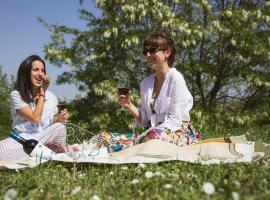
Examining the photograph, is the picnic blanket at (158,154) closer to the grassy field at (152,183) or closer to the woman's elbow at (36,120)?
the grassy field at (152,183)

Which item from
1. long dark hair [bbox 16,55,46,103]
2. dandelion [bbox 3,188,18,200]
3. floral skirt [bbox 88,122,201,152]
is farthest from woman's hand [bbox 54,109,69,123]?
dandelion [bbox 3,188,18,200]

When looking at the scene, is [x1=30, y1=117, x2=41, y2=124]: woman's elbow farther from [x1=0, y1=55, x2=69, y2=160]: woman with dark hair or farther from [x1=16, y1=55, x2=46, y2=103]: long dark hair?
[x1=16, y1=55, x2=46, y2=103]: long dark hair

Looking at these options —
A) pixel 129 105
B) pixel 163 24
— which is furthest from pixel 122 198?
pixel 163 24

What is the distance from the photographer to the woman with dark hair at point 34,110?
531cm

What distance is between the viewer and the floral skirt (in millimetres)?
4898

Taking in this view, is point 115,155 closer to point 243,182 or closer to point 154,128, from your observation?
point 154,128

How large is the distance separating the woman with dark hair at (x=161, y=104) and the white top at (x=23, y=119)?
693 millimetres

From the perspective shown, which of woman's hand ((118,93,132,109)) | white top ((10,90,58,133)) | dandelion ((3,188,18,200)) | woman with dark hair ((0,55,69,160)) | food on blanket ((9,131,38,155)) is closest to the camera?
dandelion ((3,188,18,200))

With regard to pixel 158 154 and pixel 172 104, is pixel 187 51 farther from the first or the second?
pixel 158 154

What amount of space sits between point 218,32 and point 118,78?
12.8ft

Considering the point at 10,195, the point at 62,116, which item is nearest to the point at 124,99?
the point at 62,116

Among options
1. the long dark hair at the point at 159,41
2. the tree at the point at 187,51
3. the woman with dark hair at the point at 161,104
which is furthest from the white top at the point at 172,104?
the tree at the point at 187,51

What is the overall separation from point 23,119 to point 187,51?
34.9 ft

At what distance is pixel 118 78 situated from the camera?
1553 cm
